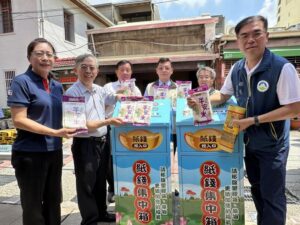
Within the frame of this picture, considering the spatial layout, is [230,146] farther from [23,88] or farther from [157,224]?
[23,88]

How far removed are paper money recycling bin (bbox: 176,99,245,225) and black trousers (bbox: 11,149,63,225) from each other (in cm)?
107

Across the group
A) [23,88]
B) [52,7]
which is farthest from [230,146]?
[52,7]

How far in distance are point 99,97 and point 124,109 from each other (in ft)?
1.30

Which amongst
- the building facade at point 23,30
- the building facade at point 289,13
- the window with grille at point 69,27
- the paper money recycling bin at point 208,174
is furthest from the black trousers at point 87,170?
the building facade at point 289,13

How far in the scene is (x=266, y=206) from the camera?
1879 mm

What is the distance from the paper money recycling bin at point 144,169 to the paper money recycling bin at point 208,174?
130mm

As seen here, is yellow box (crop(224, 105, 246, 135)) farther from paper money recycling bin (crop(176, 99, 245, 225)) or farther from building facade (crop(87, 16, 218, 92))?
building facade (crop(87, 16, 218, 92))

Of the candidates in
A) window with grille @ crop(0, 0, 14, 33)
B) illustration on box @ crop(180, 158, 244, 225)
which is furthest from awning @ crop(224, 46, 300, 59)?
window with grille @ crop(0, 0, 14, 33)

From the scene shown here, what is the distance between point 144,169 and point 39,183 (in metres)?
0.85

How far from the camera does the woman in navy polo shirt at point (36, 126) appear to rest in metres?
1.84

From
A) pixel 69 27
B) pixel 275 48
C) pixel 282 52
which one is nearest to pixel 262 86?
pixel 282 52

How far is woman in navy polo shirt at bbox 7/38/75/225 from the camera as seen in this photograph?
6.05 ft

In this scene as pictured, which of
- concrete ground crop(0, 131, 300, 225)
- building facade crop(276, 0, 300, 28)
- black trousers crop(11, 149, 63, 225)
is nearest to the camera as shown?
black trousers crop(11, 149, 63, 225)

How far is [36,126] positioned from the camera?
1824 millimetres
